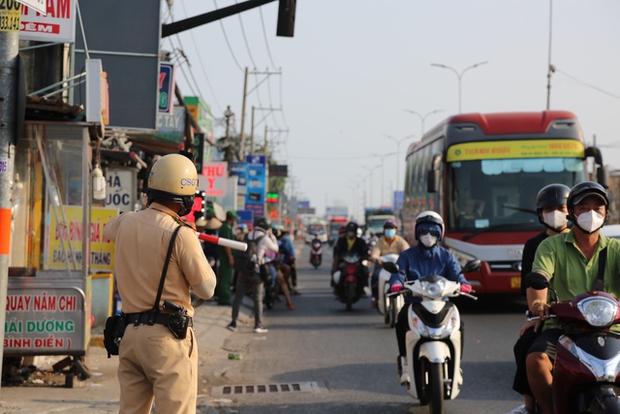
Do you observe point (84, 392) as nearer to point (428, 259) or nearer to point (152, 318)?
point (428, 259)

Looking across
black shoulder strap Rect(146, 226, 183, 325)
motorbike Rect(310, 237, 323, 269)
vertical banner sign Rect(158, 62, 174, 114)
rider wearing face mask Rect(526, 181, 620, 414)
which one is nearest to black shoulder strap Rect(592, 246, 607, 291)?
rider wearing face mask Rect(526, 181, 620, 414)

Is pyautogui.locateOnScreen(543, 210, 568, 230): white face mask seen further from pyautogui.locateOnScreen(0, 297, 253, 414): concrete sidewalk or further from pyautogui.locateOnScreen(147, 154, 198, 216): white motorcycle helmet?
pyautogui.locateOnScreen(0, 297, 253, 414): concrete sidewalk

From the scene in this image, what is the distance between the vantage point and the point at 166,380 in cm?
488

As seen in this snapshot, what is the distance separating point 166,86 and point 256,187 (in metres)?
29.3

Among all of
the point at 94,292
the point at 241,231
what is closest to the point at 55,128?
the point at 94,292

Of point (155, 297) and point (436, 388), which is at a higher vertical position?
point (155, 297)

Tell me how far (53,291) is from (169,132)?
11.0 m

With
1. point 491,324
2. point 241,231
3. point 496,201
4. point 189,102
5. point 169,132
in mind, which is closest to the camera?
point 491,324

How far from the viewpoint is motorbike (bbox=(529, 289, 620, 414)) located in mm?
4949

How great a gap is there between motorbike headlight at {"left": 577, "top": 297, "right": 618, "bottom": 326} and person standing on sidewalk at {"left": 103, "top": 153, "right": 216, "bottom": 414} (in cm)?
200

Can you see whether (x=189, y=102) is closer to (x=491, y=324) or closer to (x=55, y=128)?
(x=491, y=324)

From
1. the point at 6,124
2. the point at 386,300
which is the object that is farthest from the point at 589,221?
the point at 386,300

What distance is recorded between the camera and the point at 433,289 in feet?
25.8

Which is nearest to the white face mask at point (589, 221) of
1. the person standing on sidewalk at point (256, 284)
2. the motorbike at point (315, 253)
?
the person standing on sidewalk at point (256, 284)
